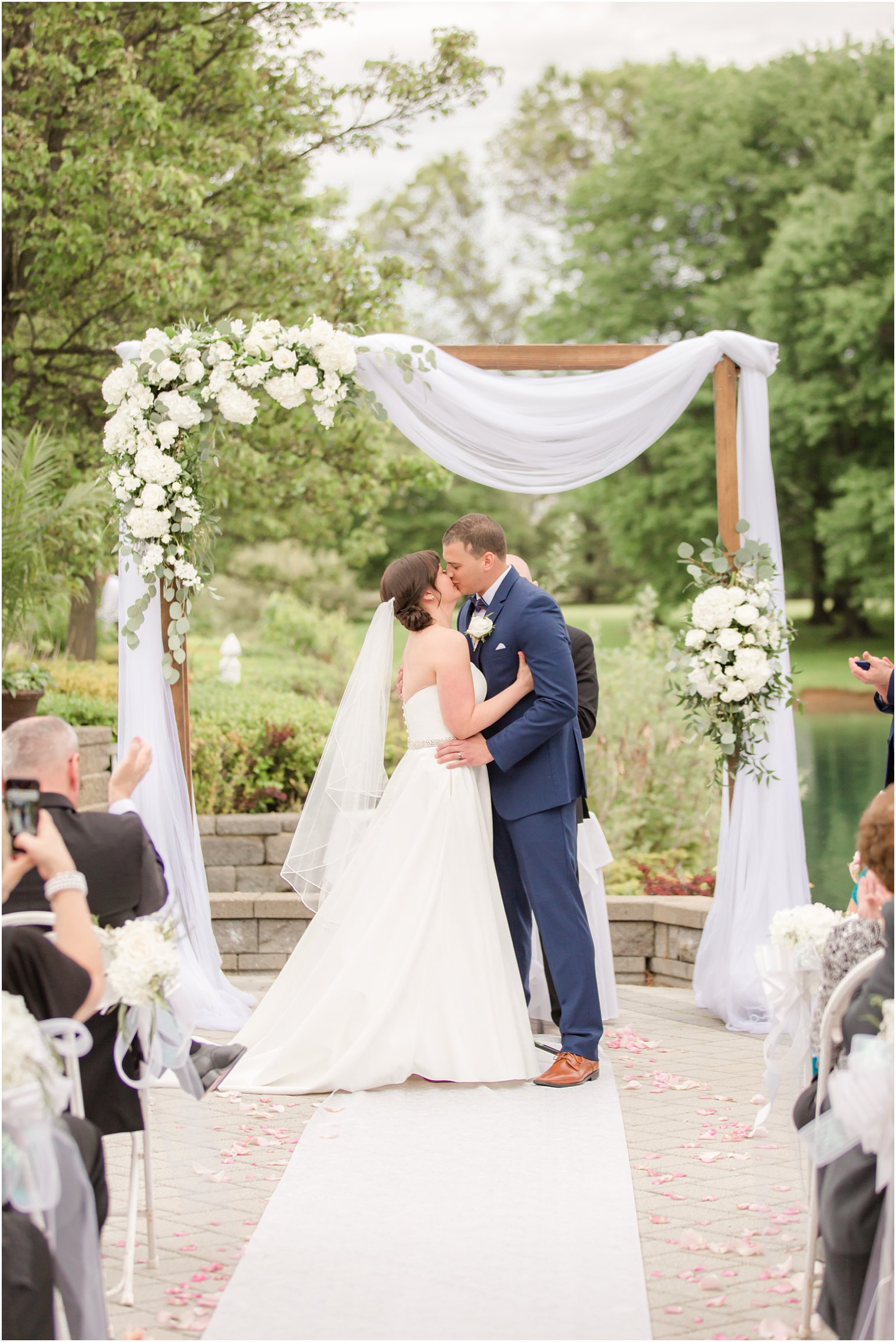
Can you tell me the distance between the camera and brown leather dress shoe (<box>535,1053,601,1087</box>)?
4812 millimetres

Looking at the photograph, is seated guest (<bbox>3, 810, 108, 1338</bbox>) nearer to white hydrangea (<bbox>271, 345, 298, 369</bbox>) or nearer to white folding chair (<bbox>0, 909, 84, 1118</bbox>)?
white folding chair (<bbox>0, 909, 84, 1118</bbox>)

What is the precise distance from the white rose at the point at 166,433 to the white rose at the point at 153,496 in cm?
21

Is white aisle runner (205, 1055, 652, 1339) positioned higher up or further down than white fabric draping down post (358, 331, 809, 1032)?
further down

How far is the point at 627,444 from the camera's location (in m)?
5.92

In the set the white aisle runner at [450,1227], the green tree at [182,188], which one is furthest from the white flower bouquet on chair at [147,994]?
the green tree at [182,188]

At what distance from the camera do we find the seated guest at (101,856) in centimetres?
299

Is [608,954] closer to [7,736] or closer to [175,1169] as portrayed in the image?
[175,1169]

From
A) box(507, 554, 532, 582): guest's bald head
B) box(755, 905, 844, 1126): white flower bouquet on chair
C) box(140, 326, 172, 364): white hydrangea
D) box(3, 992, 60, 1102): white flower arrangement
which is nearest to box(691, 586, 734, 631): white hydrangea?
box(507, 554, 532, 582): guest's bald head

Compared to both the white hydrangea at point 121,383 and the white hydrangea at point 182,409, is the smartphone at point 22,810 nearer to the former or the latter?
the white hydrangea at point 182,409

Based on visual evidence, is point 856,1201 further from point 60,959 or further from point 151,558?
point 151,558

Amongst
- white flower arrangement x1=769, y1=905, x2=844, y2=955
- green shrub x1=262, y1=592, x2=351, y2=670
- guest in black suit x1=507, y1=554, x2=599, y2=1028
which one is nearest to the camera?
white flower arrangement x1=769, y1=905, x2=844, y2=955

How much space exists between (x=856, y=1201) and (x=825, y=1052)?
0.39 meters

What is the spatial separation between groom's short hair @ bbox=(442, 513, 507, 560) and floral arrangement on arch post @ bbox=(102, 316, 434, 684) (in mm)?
874

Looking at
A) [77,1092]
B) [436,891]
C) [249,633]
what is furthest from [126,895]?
[249,633]
